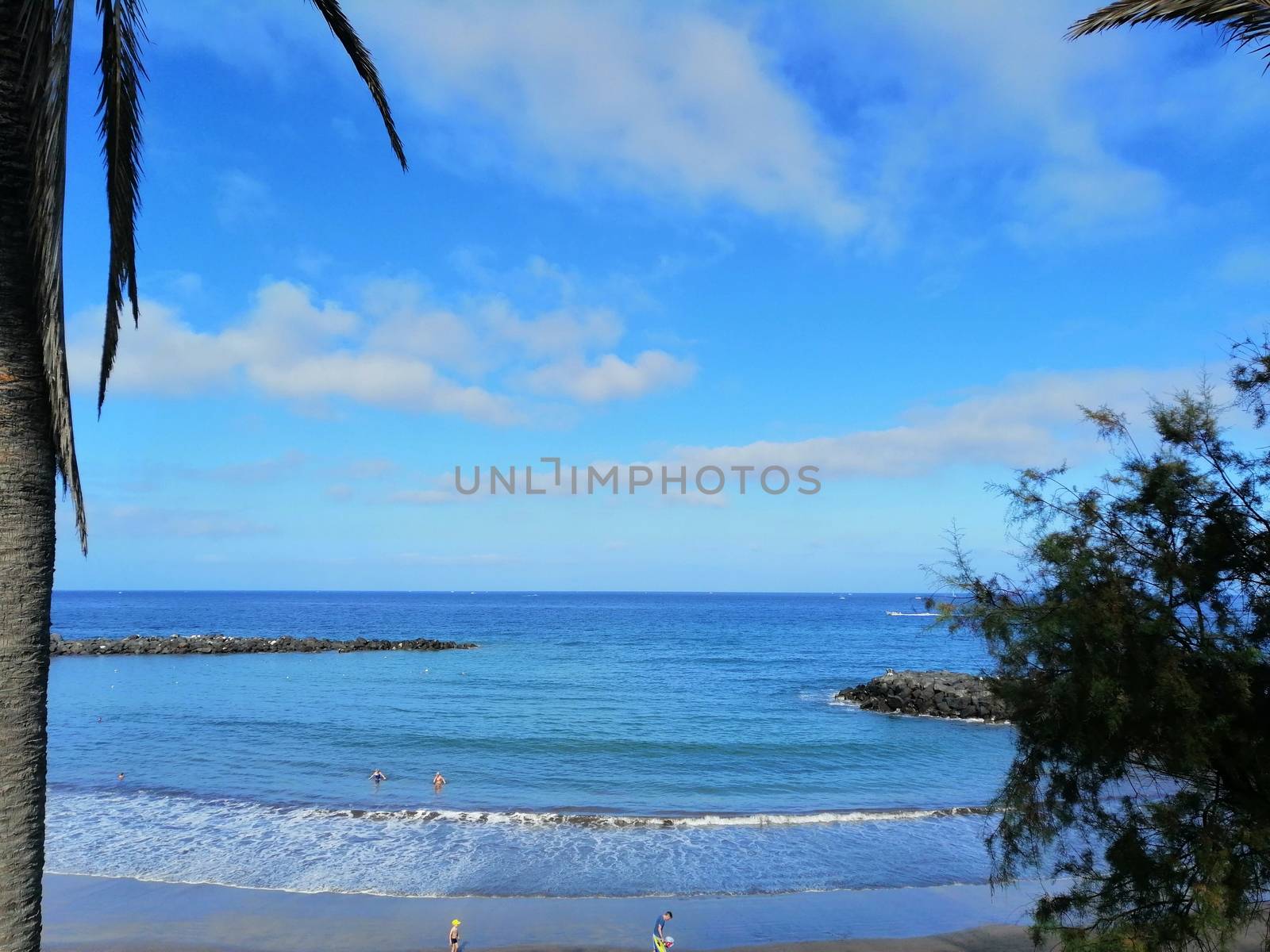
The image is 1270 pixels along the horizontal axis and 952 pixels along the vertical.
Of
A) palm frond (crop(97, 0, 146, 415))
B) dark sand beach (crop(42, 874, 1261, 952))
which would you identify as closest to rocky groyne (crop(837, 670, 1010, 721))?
dark sand beach (crop(42, 874, 1261, 952))

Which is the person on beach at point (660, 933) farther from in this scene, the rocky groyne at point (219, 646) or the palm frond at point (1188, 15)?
the rocky groyne at point (219, 646)

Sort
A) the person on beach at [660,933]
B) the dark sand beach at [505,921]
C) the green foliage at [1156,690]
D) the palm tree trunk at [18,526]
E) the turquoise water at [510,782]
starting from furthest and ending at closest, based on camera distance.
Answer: the turquoise water at [510,782] < the dark sand beach at [505,921] < the person on beach at [660,933] < the green foliage at [1156,690] < the palm tree trunk at [18,526]

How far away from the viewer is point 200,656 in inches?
2874

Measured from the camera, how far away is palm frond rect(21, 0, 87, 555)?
168 inches

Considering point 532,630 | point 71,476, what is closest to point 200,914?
point 71,476

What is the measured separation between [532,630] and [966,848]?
9331cm

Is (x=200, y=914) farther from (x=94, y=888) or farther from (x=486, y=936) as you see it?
(x=486, y=936)

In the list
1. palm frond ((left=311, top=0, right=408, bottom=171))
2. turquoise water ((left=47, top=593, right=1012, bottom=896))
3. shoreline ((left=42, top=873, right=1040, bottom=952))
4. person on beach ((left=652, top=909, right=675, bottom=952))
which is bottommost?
turquoise water ((left=47, top=593, right=1012, bottom=896))

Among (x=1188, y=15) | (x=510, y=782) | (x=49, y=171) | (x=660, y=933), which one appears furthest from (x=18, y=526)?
(x=510, y=782)

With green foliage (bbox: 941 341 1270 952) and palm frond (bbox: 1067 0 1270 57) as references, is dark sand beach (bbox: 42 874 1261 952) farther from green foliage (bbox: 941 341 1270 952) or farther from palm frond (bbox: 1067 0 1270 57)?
palm frond (bbox: 1067 0 1270 57)

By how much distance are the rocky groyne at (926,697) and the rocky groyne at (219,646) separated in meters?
46.9

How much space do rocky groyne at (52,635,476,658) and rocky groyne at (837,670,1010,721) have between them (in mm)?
46908

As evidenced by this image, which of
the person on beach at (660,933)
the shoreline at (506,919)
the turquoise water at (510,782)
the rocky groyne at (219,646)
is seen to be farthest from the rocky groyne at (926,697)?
the rocky groyne at (219,646)

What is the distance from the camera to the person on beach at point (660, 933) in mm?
14125
